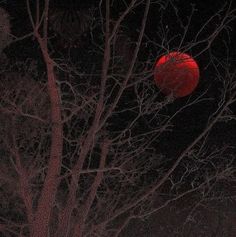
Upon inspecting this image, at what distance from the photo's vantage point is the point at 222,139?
1209 centimetres

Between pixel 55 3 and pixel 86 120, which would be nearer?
pixel 86 120

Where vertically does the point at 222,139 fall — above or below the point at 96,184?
below

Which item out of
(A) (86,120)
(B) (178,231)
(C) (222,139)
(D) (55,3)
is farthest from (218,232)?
(D) (55,3)

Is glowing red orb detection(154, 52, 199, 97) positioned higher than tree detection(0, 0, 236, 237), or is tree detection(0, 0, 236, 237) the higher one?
glowing red orb detection(154, 52, 199, 97)

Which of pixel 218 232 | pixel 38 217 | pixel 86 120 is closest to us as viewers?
pixel 38 217

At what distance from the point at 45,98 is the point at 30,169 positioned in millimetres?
1155

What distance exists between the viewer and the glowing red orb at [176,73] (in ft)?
24.1

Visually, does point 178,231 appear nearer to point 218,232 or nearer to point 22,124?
point 218,232

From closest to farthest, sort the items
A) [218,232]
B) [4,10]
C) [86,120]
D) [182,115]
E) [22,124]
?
[86,120] → [22,124] → [4,10] → [218,232] → [182,115]

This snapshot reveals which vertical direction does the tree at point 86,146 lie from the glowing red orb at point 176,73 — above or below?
below

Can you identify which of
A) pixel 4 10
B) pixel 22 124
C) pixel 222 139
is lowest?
pixel 222 139

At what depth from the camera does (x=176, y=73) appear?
7.54 meters

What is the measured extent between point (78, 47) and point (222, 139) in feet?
11.9

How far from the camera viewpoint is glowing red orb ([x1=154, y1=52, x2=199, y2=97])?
24.1 feet
